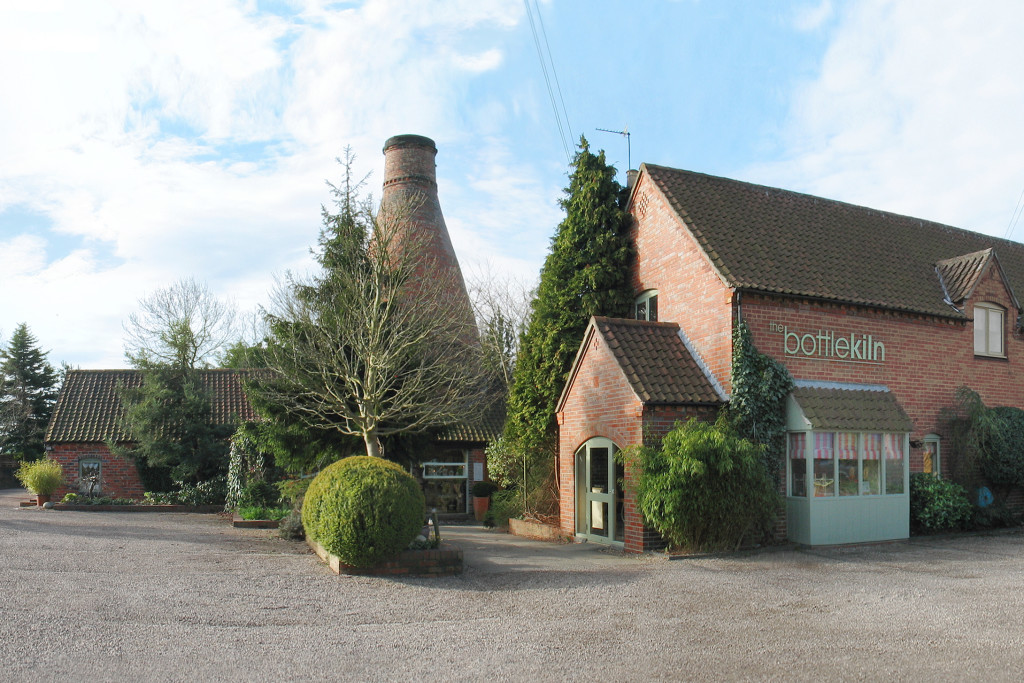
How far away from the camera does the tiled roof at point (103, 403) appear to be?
1056 inches

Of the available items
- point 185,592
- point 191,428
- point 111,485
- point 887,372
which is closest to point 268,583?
point 185,592

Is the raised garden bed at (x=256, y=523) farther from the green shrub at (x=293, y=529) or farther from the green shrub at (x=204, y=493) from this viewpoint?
the green shrub at (x=204, y=493)

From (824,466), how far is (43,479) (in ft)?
74.2

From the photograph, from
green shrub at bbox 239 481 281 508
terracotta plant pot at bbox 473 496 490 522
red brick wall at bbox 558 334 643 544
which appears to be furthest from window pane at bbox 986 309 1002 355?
green shrub at bbox 239 481 281 508

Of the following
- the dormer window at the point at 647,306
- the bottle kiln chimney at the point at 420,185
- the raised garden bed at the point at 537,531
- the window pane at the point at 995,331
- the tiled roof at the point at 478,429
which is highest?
the bottle kiln chimney at the point at 420,185

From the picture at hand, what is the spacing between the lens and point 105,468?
26.7 metres

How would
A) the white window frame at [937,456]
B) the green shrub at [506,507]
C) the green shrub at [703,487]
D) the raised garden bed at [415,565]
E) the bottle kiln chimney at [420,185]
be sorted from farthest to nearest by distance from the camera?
the bottle kiln chimney at [420,185] < the green shrub at [506,507] < the white window frame at [937,456] < the green shrub at [703,487] < the raised garden bed at [415,565]

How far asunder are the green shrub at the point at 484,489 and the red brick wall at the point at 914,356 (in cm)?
1227

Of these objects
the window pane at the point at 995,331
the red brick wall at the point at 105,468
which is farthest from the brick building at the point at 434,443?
the window pane at the point at 995,331

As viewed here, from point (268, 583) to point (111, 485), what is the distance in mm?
19557

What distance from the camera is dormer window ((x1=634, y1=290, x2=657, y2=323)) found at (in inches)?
676

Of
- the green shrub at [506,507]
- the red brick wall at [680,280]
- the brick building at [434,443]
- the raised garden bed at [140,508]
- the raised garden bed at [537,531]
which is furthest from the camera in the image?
→ the brick building at [434,443]

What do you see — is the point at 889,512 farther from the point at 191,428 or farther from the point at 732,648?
the point at 191,428

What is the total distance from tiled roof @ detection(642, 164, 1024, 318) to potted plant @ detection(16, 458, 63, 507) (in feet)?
67.3
